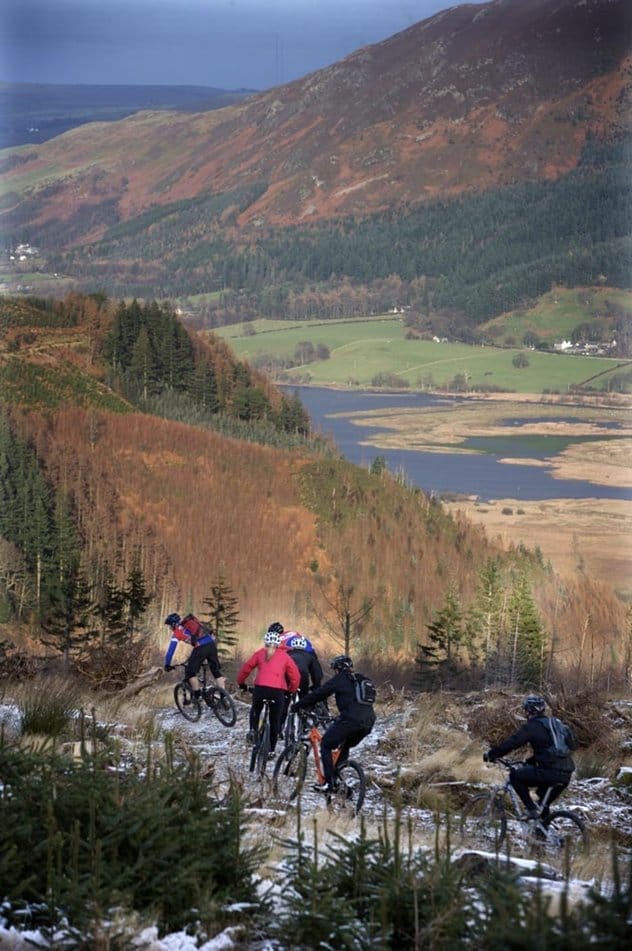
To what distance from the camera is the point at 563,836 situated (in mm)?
7855

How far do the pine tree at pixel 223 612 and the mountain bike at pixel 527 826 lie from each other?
5218 millimetres

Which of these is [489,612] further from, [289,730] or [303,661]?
[289,730]

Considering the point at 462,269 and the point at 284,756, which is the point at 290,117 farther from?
the point at 284,756

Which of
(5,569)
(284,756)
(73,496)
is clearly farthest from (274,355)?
(284,756)

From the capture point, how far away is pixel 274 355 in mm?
13852

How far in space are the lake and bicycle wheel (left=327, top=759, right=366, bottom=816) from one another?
485 centimetres

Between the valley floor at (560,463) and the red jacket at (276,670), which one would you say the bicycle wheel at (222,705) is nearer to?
the red jacket at (276,670)

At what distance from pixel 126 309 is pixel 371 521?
11.1 feet

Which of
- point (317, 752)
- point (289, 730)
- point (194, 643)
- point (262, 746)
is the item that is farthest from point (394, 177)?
point (317, 752)

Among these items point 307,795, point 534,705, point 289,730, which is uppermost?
point 534,705

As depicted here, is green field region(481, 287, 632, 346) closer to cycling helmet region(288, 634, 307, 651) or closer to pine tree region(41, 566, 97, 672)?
pine tree region(41, 566, 97, 672)

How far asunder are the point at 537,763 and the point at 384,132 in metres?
8.33

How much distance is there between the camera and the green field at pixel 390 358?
13.8 m

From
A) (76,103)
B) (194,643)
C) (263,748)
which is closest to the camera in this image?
(263,748)
